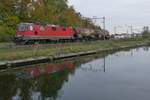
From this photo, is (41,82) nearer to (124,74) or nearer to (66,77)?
(66,77)

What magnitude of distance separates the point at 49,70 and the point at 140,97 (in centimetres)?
1631

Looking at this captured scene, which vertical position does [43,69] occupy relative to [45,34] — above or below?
below

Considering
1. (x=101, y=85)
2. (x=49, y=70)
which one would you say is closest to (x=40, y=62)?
(x=49, y=70)

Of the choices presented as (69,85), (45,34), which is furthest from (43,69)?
(45,34)

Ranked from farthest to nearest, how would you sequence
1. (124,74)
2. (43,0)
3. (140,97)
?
(43,0)
(124,74)
(140,97)

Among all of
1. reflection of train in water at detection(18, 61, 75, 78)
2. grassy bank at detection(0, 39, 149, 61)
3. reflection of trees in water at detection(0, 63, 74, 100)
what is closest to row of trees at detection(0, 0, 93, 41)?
grassy bank at detection(0, 39, 149, 61)

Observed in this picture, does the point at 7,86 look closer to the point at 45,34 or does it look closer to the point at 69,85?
the point at 69,85

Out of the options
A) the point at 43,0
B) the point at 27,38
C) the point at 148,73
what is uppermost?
the point at 43,0

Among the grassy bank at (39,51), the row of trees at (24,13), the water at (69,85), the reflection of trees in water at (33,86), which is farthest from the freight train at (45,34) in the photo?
the reflection of trees in water at (33,86)

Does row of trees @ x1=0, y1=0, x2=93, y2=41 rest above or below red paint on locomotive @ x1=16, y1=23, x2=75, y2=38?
above

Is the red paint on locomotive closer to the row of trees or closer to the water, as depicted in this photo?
the row of trees

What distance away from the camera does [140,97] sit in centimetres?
2483

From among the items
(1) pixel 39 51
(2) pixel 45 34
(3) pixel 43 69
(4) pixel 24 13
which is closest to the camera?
(3) pixel 43 69

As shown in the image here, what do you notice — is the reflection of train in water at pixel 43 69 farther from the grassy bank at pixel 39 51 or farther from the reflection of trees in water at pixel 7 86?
the grassy bank at pixel 39 51
